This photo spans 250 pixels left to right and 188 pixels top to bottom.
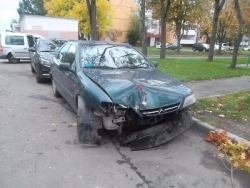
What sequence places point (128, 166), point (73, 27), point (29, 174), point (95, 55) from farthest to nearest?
point (73, 27) < point (95, 55) < point (128, 166) < point (29, 174)

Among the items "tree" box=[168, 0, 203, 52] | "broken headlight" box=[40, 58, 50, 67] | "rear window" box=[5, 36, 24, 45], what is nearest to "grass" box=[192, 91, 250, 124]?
"broken headlight" box=[40, 58, 50, 67]

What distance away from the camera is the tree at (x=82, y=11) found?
117ft

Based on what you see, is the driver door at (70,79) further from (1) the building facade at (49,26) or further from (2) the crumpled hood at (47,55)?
(1) the building facade at (49,26)

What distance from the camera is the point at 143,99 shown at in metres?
3.64

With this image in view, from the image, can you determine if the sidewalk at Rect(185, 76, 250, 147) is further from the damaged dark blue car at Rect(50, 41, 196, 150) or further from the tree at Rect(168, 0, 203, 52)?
the tree at Rect(168, 0, 203, 52)

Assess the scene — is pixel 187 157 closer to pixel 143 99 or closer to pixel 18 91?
pixel 143 99

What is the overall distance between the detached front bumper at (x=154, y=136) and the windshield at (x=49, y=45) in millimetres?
6603

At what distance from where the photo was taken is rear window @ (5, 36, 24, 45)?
48.6ft

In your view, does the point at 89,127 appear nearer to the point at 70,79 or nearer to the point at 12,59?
the point at 70,79

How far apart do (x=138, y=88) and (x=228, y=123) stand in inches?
87.5

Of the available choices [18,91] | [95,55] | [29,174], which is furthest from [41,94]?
[29,174]

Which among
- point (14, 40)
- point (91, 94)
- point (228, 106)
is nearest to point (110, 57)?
point (91, 94)

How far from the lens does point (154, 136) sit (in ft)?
13.0

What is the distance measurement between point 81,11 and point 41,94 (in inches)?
1220
